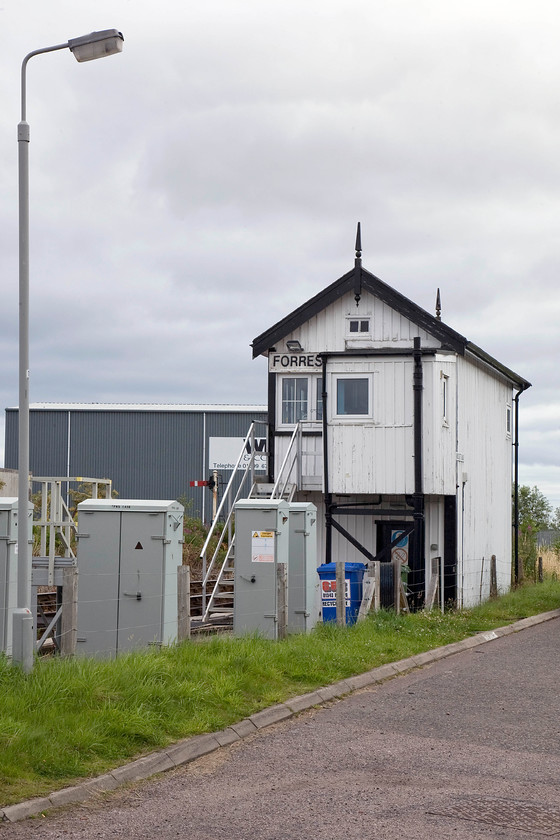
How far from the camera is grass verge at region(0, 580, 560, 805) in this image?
290 inches

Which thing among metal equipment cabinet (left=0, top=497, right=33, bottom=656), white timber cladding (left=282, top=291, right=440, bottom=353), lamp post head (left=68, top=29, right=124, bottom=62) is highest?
lamp post head (left=68, top=29, right=124, bottom=62)

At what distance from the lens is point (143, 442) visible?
49.0 meters

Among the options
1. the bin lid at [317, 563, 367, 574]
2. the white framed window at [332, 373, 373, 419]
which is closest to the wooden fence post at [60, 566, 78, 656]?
the bin lid at [317, 563, 367, 574]

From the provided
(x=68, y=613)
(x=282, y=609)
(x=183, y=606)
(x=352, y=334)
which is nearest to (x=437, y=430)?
(x=352, y=334)

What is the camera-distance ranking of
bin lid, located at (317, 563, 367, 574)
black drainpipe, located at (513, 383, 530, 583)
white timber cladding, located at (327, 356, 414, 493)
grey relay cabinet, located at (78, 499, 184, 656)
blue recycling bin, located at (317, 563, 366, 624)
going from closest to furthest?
grey relay cabinet, located at (78, 499, 184, 656), blue recycling bin, located at (317, 563, 366, 624), bin lid, located at (317, 563, 367, 574), white timber cladding, located at (327, 356, 414, 493), black drainpipe, located at (513, 383, 530, 583)

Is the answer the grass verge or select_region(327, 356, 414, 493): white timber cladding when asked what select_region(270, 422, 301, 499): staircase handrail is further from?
the grass verge

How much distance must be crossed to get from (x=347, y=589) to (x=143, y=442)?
3213cm

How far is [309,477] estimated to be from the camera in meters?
22.2

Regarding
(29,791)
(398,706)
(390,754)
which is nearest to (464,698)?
(398,706)

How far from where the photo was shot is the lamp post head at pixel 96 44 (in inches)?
369

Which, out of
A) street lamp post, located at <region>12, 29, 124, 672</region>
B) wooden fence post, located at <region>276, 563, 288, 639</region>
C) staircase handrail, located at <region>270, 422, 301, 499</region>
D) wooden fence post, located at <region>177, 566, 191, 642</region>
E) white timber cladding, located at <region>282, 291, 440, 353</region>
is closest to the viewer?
street lamp post, located at <region>12, 29, 124, 672</region>

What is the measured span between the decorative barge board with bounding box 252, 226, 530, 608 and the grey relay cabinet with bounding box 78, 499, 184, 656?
8.47m

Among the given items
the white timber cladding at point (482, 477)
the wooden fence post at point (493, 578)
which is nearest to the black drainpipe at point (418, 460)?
the white timber cladding at point (482, 477)

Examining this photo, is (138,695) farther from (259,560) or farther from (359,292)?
(359,292)
